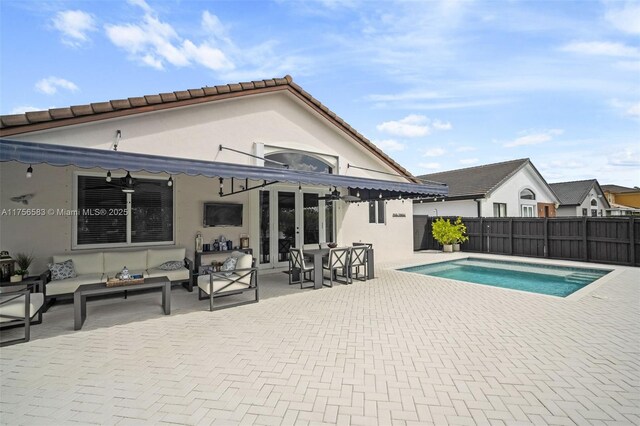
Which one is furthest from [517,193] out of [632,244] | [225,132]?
[225,132]

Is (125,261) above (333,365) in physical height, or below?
above

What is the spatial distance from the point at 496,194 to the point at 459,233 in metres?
5.31

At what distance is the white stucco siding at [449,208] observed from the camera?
19469mm

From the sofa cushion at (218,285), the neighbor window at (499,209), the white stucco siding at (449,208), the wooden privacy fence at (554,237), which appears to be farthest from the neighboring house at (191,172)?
the neighbor window at (499,209)

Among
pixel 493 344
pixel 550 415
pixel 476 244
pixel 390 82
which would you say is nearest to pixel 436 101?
pixel 390 82

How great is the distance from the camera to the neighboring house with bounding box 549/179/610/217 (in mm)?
27297

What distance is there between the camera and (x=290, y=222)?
1110 centimetres

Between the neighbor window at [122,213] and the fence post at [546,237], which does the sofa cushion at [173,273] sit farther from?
the fence post at [546,237]

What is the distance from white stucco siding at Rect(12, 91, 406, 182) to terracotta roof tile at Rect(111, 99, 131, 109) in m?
0.33

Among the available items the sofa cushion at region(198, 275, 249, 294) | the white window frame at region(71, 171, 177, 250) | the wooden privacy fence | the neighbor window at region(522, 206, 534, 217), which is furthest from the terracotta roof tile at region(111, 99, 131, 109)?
the neighbor window at region(522, 206, 534, 217)

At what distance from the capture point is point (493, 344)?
455 centimetres

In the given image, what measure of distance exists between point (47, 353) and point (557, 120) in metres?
22.0

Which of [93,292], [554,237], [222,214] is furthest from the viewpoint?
[554,237]

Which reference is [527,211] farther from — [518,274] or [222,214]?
[222,214]
